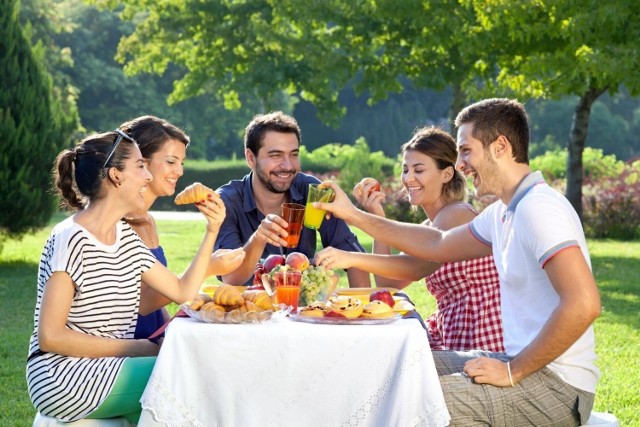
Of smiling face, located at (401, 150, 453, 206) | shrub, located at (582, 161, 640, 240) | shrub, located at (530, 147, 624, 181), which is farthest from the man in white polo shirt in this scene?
shrub, located at (530, 147, 624, 181)

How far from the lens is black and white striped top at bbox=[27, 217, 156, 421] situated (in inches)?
157

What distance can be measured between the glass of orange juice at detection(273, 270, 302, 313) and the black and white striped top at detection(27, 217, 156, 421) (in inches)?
21.7

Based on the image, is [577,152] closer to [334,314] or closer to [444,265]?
[444,265]

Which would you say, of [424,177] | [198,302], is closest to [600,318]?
[424,177]

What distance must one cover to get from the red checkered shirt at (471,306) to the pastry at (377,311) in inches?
50.0

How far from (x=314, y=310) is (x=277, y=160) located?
214 centimetres

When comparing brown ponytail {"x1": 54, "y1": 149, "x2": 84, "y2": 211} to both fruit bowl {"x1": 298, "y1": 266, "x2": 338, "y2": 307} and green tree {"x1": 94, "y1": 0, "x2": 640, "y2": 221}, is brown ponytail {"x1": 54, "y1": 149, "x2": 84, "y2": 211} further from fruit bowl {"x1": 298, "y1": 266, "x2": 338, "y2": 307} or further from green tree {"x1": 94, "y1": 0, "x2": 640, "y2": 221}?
green tree {"x1": 94, "y1": 0, "x2": 640, "y2": 221}

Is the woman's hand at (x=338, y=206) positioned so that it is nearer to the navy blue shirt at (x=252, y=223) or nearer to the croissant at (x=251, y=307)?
the croissant at (x=251, y=307)

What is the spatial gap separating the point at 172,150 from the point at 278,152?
0.86 m

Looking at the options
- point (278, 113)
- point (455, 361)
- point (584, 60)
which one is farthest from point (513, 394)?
point (584, 60)

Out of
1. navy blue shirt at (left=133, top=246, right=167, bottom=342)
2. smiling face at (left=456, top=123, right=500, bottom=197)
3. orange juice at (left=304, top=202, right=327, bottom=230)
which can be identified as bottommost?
navy blue shirt at (left=133, top=246, right=167, bottom=342)

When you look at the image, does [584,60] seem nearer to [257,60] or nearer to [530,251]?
[257,60]

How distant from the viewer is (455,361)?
4.25 meters

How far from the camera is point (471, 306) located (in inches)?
202
